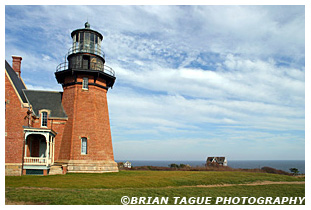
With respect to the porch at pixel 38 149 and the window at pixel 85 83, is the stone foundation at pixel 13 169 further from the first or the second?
the window at pixel 85 83

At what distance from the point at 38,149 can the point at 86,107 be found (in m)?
6.21

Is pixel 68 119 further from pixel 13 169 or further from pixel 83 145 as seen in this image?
pixel 13 169

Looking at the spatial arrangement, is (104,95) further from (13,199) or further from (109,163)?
(13,199)

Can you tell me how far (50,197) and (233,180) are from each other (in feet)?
49.2

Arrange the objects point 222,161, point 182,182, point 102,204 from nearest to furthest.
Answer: point 102,204 < point 182,182 < point 222,161

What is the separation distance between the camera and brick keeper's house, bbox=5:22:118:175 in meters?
21.1

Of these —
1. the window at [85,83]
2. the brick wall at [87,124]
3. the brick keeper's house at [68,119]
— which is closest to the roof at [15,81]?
the brick keeper's house at [68,119]

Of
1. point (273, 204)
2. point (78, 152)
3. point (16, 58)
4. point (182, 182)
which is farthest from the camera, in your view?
point (16, 58)

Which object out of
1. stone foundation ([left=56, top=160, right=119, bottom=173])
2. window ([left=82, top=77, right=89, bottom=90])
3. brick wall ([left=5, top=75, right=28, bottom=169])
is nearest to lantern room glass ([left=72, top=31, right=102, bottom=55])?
window ([left=82, top=77, right=89, bottom=90])

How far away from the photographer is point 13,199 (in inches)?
431

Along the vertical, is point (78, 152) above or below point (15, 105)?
below

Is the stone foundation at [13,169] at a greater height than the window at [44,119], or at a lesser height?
lesser

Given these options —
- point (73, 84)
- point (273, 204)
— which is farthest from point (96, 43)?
point (273, 204)

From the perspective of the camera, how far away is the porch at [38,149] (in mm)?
21188
